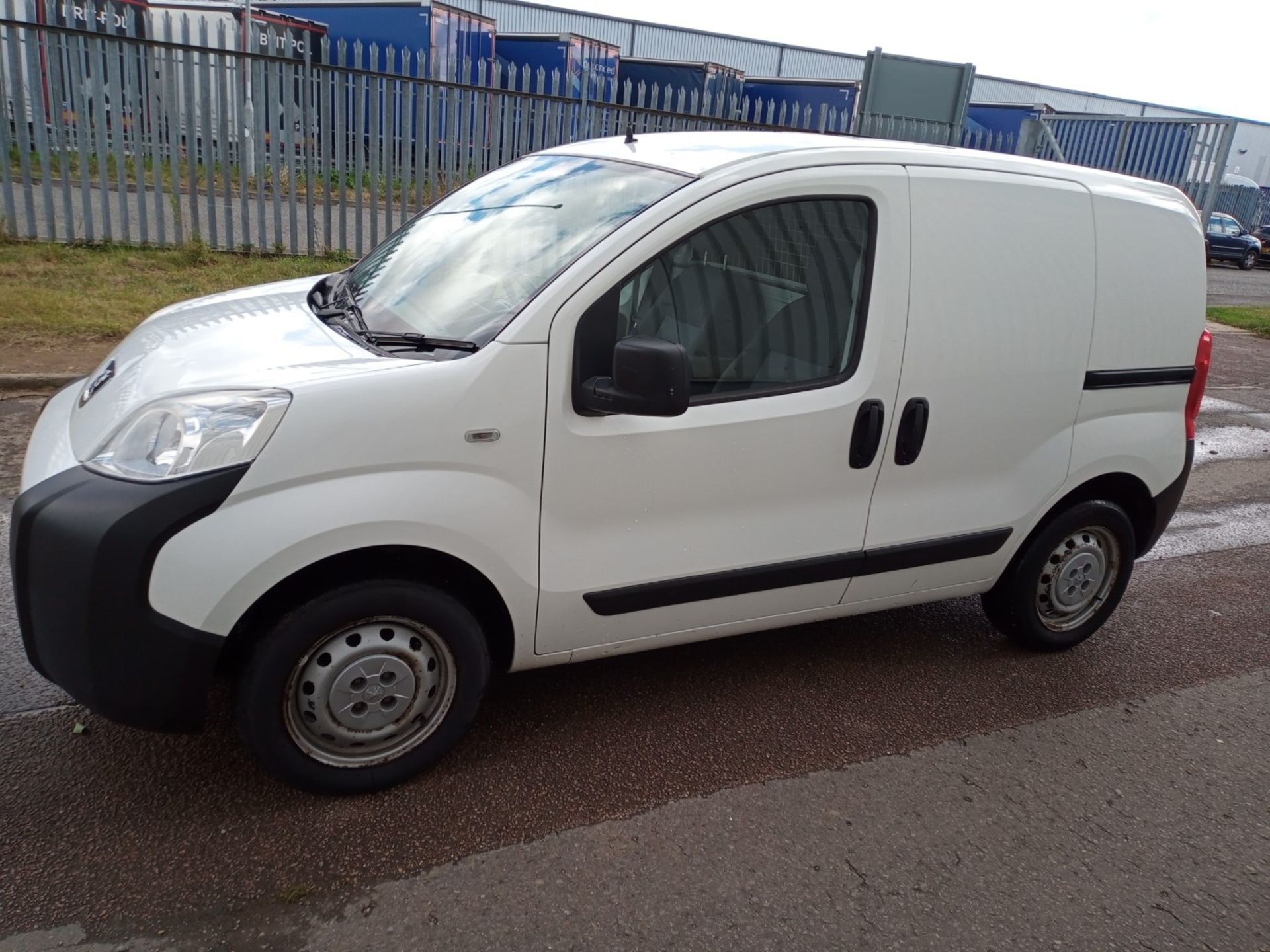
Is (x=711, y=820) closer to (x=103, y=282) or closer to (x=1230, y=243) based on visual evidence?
(x=103, y=282)

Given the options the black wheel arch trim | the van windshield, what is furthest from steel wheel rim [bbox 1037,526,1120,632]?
the van windshield

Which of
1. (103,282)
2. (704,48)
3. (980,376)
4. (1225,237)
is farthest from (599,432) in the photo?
(704,48)

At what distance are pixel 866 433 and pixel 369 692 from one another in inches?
69.4

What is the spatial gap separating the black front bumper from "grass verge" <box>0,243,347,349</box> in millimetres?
5518

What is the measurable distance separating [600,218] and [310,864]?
6.69 ft

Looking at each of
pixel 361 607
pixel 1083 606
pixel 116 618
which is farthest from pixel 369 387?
pixel 1083 606

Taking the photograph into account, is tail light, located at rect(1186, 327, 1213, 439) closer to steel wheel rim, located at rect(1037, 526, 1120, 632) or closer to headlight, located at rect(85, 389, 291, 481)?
steel wheel rim, located at rect(1037, 526, 1120, 632)

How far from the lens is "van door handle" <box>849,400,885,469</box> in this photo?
130 inches

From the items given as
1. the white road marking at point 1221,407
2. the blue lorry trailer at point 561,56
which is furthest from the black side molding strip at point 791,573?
A: the blue lorry trailer at point 561,56

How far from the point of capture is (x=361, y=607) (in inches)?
108

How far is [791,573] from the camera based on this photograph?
134 inches

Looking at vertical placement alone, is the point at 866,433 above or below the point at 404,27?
below

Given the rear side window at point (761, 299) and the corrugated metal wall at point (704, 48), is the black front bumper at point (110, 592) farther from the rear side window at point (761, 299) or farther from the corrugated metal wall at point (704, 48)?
the corrugated metal wall at point (704, 48)

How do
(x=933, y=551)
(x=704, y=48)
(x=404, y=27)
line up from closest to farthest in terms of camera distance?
(x=933, y=551), (x=404, y=27), (x=704, y=48)
